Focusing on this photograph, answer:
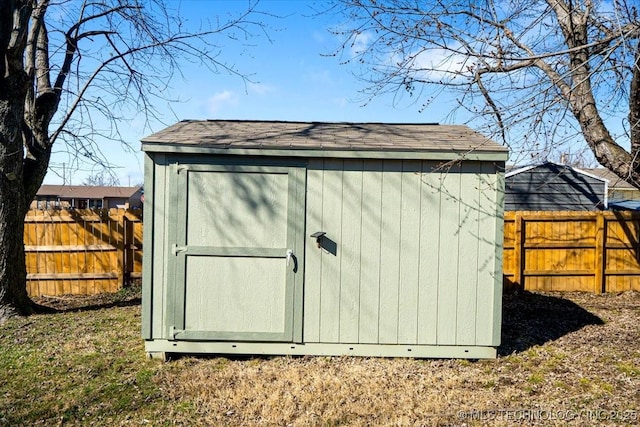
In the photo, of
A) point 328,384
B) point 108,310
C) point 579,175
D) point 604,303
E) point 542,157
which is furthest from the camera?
point 579,175

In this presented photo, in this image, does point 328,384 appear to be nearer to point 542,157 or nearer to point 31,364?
point 31,364

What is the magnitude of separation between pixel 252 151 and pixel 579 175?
492 inches

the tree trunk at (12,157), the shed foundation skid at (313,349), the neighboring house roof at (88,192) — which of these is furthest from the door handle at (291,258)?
the neighboring house roof at (88,192)

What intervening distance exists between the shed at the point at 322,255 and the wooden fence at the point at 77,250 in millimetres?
4310

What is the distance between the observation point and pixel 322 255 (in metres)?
4.78

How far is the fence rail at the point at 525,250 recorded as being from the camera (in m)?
8.45

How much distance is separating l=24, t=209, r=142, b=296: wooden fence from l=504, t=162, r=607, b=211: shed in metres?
10.5

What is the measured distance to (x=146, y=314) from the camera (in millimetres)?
4730

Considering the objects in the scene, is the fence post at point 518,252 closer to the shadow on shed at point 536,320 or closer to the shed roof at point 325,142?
the shadow on shed at point 536,320

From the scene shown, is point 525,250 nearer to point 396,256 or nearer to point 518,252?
point 518,252

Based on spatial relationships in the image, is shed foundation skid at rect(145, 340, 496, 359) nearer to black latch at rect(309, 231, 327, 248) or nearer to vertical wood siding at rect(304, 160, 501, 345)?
vertical wood siding at rect(304, 160, 501, 345)

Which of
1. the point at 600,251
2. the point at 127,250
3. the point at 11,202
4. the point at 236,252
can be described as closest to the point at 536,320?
the point at 600,251

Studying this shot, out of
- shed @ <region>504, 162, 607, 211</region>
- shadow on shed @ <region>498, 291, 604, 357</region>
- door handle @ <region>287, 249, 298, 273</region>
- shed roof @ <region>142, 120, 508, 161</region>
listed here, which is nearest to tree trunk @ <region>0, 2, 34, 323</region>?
shed roof @ <region>142, 120, 508, 161</region>

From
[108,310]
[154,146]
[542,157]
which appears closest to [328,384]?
[154,146]
